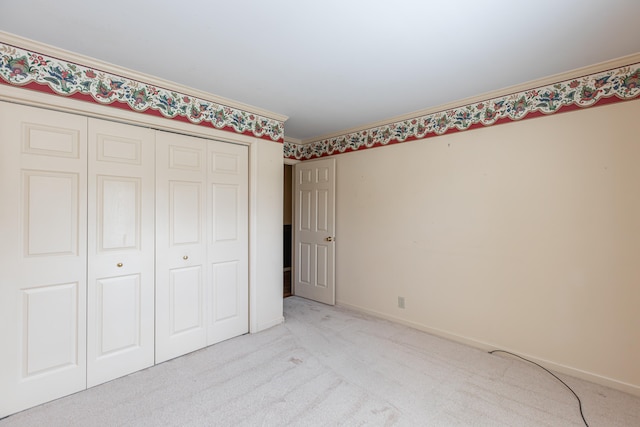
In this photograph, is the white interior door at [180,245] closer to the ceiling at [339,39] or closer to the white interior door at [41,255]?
the white interior door at [41,255]

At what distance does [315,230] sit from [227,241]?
1.47 meters

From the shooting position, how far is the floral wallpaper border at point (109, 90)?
180 centimetres

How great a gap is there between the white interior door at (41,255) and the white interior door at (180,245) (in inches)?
19.9

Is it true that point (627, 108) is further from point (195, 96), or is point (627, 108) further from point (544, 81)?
point (195, 96)

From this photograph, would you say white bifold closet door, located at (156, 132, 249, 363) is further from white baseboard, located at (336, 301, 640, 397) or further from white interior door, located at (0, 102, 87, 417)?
white baseboard, located at (336, 301, 640, 397)

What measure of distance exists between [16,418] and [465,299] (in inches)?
136

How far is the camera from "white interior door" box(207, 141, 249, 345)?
8.98 ft

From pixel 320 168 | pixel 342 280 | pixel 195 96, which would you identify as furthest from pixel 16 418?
pixel 320 168

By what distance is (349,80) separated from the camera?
2.35 metres

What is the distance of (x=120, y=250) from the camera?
2195mm

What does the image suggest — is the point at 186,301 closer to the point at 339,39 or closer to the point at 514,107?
the point at 339,39

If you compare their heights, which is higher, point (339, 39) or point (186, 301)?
point (339, 39)

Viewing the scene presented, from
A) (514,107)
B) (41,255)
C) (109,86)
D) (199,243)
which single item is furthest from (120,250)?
(514,107)

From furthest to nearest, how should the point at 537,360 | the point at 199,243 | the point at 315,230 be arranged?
the point at 315,230, the point at 199,243, the point at 537,360
